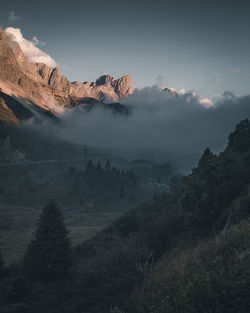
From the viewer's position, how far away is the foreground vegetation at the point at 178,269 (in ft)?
32.5

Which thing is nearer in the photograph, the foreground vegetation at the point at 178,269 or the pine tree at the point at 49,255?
the foreground vegetation at the point at 178,269

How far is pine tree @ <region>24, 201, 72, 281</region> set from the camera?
24.2m

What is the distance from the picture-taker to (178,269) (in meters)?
14.0

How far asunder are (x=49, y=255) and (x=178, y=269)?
15712mm

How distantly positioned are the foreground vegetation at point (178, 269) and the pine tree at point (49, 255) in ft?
1.94

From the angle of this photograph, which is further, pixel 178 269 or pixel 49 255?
pixel 49 255

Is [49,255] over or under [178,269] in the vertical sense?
over

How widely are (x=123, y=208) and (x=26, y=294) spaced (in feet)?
346

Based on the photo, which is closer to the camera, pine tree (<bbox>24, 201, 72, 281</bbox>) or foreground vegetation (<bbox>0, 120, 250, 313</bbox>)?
foreground vegetation (<bbox>0, 120, 250, 313</bbox>)

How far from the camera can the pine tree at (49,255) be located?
954 inches

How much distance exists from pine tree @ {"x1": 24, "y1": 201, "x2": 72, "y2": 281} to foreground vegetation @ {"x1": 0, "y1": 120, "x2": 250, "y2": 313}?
0.59 metres

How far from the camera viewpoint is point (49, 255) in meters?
24.7

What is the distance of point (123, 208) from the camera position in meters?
123

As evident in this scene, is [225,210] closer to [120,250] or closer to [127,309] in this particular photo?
[120,250]
